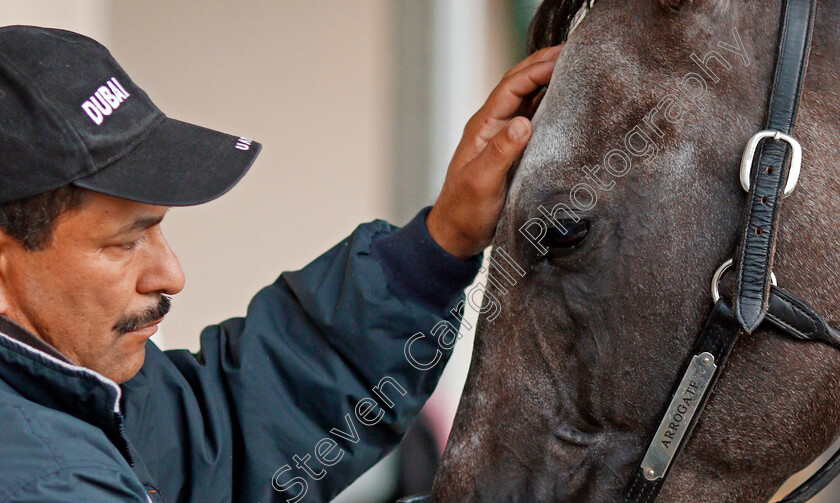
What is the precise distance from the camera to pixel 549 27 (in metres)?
1.33

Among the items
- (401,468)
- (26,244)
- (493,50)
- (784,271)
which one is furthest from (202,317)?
(784,271)

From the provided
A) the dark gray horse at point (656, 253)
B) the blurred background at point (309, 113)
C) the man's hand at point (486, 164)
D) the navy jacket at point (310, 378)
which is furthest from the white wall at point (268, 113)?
the dark gray horse at point (656, 253)

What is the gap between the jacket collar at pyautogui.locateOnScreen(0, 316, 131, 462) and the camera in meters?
0.88

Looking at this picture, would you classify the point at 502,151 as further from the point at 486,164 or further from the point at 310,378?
the point at 310,378

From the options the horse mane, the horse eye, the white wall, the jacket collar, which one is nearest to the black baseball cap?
the jacket collar

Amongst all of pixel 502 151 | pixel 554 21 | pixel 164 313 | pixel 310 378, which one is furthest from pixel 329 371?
pixel 554 21

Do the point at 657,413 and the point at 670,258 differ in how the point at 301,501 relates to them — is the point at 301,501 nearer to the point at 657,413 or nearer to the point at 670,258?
the point at 657,413

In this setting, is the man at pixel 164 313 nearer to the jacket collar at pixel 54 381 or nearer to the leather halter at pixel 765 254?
the jacket collar at pixel 54 381

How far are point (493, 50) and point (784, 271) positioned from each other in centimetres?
158

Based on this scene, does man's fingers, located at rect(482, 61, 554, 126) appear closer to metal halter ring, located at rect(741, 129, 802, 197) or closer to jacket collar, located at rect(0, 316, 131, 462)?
metal halter ring, located at rect(741, 129, 802, 197)

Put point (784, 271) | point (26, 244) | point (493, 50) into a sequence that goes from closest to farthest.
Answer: point (26, 244) < point (784, 271) < point (493, 50)

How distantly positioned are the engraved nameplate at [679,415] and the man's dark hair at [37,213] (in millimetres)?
750

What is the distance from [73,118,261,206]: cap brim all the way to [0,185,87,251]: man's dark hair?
0.09 ft

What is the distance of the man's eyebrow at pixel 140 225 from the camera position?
A: 97 cm
